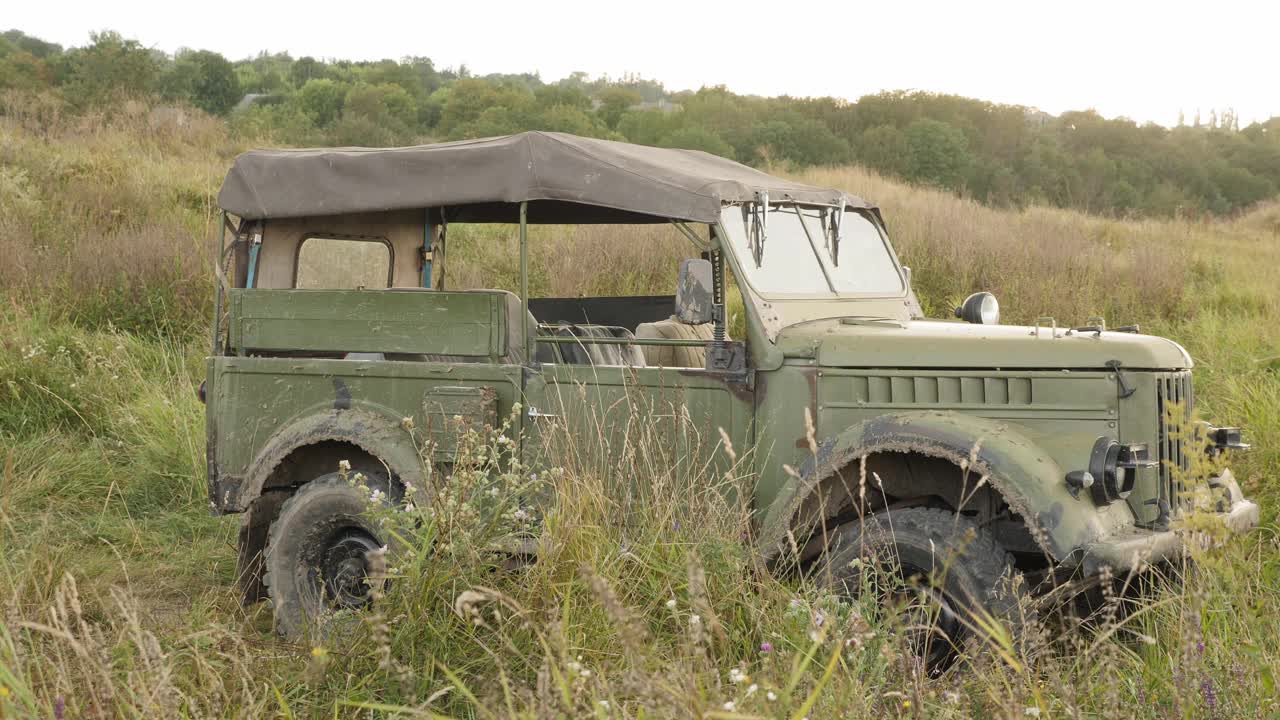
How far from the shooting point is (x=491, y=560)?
141 inches

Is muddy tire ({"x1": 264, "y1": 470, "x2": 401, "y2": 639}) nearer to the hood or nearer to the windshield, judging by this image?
the windshield

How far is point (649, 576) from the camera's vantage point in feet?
12.0

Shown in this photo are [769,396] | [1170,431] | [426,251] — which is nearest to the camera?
[1170,431]

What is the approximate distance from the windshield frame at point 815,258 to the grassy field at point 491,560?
2.58 feet

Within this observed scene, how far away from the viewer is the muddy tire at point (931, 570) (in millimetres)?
3598

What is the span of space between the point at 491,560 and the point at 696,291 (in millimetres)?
1173

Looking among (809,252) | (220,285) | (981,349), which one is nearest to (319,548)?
(220,285)

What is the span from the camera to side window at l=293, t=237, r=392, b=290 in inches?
214

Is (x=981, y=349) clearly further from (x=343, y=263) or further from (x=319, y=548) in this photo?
(x=343, y=263)

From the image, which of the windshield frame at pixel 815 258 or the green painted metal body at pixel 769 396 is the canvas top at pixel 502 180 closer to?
the windshield frame at pixel 815 258

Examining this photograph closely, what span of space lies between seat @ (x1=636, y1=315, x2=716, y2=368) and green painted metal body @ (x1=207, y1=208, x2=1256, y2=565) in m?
0.70

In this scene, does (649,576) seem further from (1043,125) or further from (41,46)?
(41,46)

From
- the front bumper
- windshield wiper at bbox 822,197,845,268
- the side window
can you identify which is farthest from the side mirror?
the side window

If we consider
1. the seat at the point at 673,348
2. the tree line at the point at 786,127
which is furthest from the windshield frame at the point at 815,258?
the tree line at the point at 786,127
